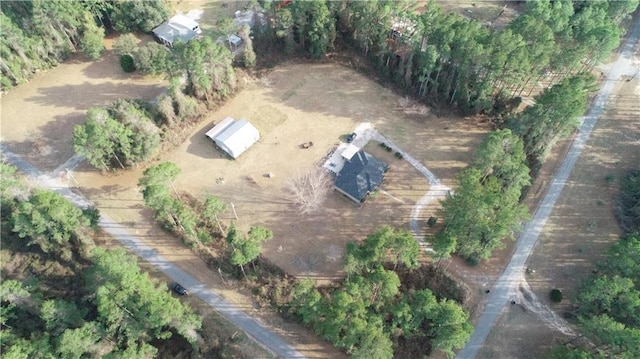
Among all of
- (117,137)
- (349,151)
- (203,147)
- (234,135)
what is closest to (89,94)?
(117,137)

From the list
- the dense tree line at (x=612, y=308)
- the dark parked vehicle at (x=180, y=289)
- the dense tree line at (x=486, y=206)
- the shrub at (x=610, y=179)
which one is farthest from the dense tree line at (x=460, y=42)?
the dark parked vehicle at (x=180, y=289)

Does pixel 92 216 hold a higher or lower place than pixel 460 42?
lower

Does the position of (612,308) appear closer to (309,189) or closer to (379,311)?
(379,311)

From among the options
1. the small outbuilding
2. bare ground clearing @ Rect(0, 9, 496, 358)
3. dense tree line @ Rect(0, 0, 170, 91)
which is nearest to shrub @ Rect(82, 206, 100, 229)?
bare ground clearing @ Rect(0, 9, 496, 358)

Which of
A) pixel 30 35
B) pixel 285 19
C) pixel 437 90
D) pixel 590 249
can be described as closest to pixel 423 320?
pixel 590 249

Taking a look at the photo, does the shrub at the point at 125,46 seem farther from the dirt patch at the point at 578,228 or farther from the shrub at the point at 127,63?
the dirt patch at the point at 578,228

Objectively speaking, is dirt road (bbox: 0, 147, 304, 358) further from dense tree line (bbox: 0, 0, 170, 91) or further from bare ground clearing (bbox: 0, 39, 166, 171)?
dense tree line (bbox: 0, 0, 170, 91)

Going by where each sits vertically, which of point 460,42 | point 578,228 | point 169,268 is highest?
point 460,42

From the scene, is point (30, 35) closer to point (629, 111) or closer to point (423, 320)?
point (423, 320)
